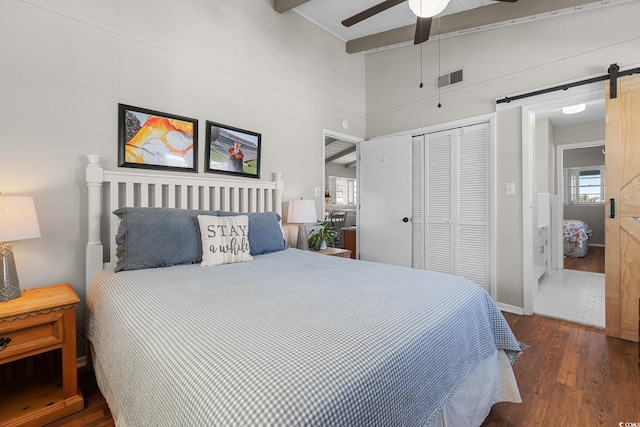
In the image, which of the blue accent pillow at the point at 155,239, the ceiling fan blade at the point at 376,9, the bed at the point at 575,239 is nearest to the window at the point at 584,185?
the bed at the point at 575,239

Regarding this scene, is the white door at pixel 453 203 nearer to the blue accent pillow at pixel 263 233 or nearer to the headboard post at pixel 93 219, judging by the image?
the blue accent pillow at pixel 263 233

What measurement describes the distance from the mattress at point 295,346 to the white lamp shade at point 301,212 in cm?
149

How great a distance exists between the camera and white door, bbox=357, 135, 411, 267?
391cm

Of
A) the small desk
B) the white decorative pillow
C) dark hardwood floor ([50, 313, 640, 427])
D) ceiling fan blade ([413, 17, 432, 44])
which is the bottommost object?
dark hardwood floor ([50, 313, 640, 427])

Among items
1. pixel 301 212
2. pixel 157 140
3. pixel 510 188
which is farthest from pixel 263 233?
pixel 510 188

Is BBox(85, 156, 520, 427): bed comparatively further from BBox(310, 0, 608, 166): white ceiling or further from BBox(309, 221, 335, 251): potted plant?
BBox(310, 0, 608, 166): white ceiling

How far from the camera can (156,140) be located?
Result: 243 centimetres

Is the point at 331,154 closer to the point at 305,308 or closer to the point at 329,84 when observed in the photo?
the point at 329,84

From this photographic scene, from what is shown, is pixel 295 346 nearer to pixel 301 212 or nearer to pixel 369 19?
pixel 301 212

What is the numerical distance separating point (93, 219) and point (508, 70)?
3.99 m

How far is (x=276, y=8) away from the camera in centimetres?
331

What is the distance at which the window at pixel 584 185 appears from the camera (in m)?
7.18

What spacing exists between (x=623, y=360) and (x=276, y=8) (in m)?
4.37

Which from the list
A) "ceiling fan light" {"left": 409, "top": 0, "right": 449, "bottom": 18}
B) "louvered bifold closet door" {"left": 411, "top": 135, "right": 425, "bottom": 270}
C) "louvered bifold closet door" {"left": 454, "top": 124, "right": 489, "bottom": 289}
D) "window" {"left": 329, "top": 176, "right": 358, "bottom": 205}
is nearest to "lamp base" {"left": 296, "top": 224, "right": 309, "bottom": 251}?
"louvered bifold closet door" {"left": 411, "top": 135, "right": 425, "bottom": 270}
